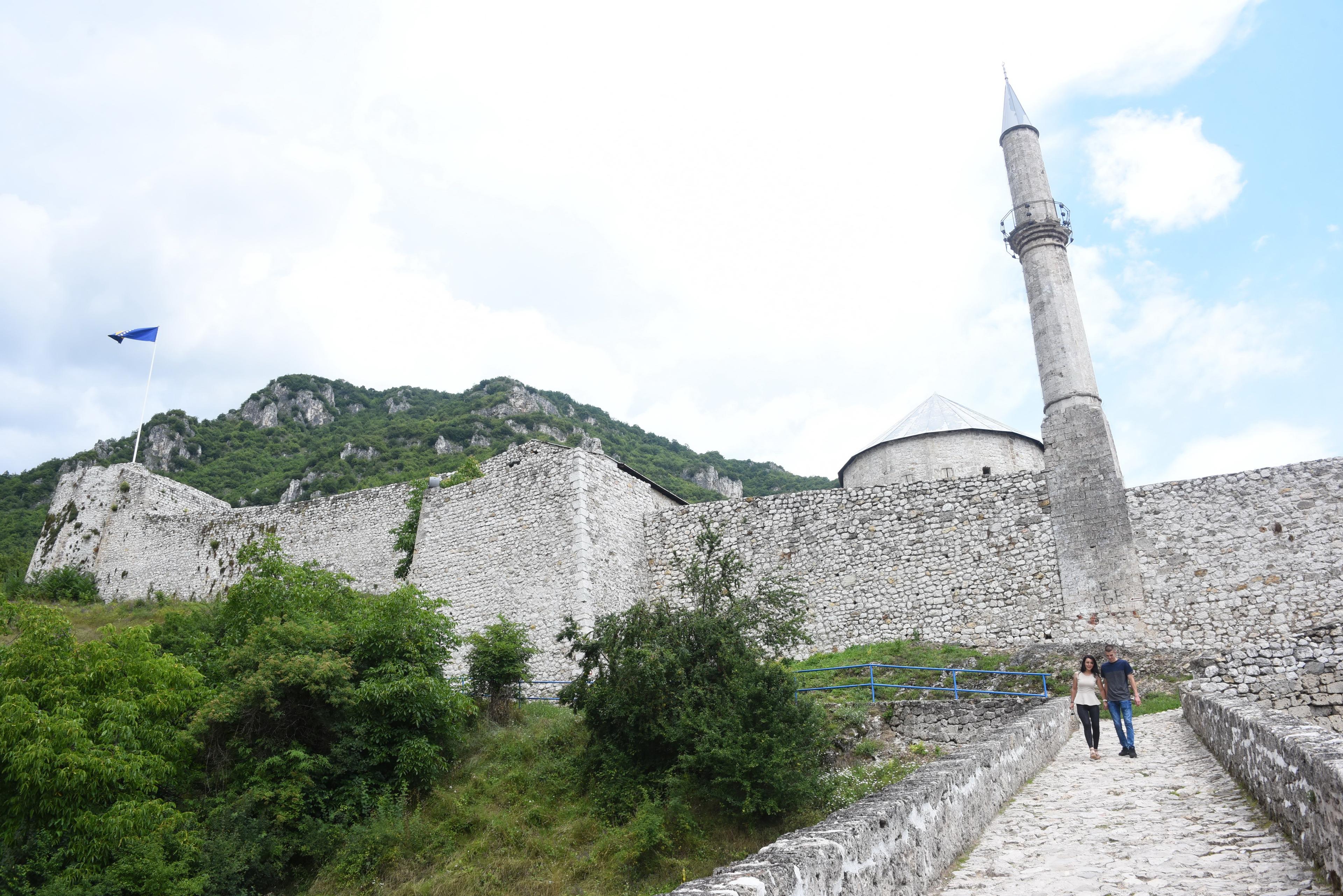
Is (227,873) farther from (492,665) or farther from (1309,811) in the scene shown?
(1309,811)

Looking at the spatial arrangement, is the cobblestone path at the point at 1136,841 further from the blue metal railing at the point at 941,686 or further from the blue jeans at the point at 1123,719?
the blue metal railing at the point at 941,686

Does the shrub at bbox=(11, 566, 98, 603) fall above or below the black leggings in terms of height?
above

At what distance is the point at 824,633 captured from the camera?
1969 centimetres

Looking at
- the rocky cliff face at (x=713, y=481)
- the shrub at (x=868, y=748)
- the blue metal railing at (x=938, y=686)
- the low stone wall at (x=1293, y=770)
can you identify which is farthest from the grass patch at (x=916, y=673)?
the rocky cliff face at (x=713, y=481)

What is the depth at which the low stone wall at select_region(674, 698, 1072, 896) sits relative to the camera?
14.8ft

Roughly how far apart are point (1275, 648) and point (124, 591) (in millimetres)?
42719

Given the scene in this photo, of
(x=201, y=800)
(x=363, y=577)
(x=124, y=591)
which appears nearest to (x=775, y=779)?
(x=201, y=800)

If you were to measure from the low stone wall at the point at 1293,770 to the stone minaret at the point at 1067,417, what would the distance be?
9349 millimetres

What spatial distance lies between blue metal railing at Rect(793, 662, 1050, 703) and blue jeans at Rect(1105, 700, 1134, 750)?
3.40 metres

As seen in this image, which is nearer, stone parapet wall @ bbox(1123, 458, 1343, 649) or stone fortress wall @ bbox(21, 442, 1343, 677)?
stone parapet wall @ bbox(1123, 458, 1343, 649)

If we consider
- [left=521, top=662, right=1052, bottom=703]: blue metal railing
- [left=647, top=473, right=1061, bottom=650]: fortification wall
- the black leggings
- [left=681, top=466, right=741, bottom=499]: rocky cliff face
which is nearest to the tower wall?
[left=647, top=473, right=1061, bottom=650]: fortification wall

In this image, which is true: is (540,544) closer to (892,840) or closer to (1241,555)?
(1241,555)

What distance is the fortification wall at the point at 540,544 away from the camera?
20.0 metres

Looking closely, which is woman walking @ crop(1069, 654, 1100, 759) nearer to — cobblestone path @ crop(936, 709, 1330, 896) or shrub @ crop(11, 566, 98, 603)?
cobblestone path @ crop(936, 709, 1330, 896)
